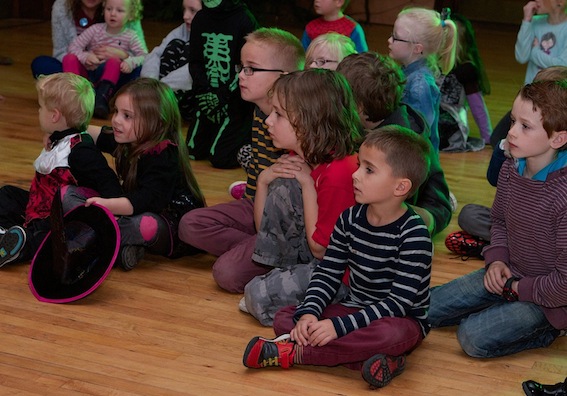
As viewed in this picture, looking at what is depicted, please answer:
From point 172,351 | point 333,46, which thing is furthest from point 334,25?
point 172,351

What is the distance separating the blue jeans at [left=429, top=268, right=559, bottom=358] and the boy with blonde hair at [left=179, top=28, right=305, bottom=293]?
0.63 m

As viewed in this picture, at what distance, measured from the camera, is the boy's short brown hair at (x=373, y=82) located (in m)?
3.15

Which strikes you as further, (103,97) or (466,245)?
(103,97)

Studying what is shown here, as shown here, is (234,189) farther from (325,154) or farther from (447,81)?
(447,81)

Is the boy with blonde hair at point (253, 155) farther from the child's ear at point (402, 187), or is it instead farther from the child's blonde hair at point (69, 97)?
the child's ear at point (402, 187)

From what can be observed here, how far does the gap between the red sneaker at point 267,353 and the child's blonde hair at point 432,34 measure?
1.92m

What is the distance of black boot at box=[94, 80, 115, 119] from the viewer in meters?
5.36

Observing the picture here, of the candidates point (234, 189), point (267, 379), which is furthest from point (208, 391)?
point (234, 189)

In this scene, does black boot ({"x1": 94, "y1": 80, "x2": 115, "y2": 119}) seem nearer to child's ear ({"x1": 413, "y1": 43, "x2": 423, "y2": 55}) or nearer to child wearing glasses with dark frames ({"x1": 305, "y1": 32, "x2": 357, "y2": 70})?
child wearing glasses with dark frames ({"x1": 305, "y1": 32, "x2": 357, "y2": 70})

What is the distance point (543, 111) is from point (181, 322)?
1.24 m

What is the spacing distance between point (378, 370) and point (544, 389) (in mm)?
437

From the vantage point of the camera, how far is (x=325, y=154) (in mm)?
2863

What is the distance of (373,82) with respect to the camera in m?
3.16

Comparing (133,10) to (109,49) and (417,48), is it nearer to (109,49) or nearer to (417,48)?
(109,49)
